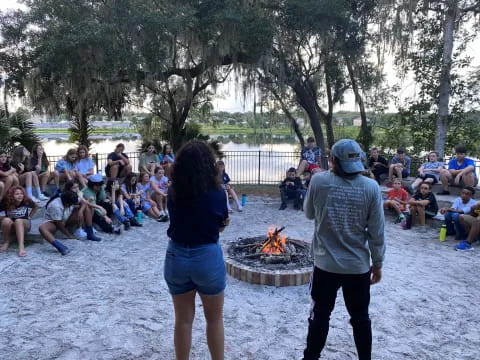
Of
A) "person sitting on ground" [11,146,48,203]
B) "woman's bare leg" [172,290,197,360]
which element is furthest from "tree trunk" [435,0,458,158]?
"woman's bare leg" [172,290,197,360]

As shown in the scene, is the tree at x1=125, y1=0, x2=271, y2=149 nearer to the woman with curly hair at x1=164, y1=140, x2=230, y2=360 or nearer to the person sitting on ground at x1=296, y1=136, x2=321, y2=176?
the person sitting on ground at x1=296, y1=136, x2=321, y2=176

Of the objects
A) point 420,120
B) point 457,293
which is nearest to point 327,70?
point 420,120

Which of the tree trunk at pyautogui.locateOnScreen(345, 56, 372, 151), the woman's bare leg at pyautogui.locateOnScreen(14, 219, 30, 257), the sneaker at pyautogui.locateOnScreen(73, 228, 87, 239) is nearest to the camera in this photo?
the woman's bare leg at pyautogui.locateOnScreen(14, 219, 30, 257)

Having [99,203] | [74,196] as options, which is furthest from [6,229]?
[99,203]

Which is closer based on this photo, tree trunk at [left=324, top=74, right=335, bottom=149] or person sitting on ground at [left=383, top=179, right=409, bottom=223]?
person sitting on ground at [left=383, top=179, right=409, bottom=223]

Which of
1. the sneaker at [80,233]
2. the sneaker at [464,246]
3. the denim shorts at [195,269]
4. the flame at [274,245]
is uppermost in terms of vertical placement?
the denim shorts at [195,269]

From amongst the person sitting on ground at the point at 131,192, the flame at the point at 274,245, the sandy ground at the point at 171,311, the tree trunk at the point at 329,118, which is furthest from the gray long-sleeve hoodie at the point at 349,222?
the tree trunk at the point at 329,118

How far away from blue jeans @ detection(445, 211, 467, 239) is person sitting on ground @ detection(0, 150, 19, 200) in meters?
7.08

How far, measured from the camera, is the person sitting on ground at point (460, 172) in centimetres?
834

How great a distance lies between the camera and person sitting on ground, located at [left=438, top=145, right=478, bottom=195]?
834 centimetres

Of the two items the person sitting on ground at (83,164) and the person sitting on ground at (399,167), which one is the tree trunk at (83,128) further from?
the person sitting on ground at (399,167)

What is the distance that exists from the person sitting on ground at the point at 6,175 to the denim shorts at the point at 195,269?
475 cm

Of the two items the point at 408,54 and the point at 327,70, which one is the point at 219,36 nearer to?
the point at 327,70

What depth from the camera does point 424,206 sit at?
7.33 m
